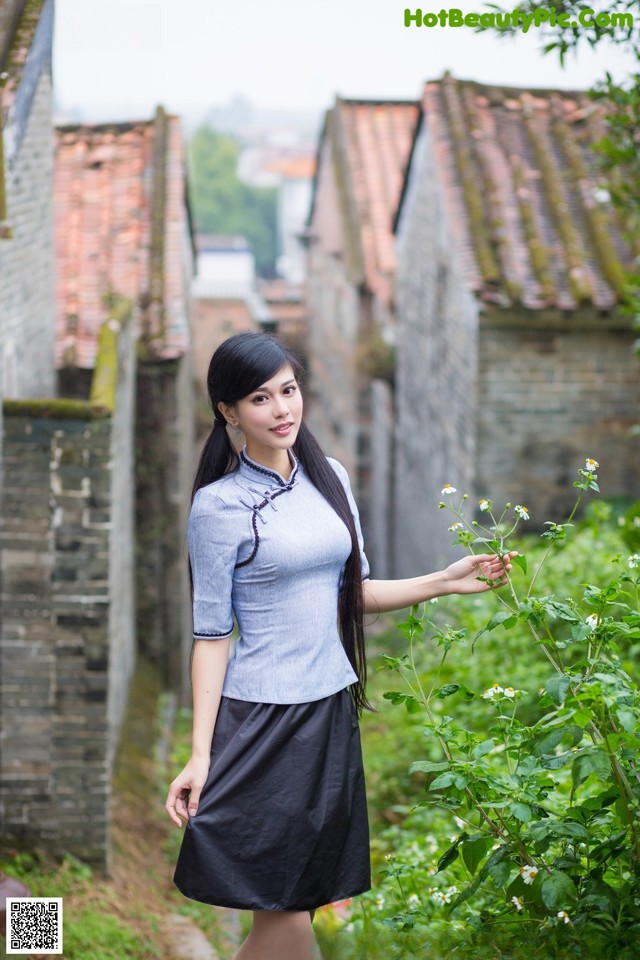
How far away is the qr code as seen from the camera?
166 inches

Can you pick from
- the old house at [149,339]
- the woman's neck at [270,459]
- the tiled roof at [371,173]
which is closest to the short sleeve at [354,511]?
the woman's neck at [270,459]

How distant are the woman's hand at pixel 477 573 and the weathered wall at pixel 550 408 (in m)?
6.36

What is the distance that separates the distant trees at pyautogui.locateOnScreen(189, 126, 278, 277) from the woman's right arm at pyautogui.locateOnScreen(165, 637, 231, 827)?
165ft

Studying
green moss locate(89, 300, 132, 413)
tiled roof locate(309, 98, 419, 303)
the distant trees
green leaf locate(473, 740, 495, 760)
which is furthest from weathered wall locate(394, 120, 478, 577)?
the distant trees

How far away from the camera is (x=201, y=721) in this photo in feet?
9.65

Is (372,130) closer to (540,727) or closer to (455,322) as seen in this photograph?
(455,322)

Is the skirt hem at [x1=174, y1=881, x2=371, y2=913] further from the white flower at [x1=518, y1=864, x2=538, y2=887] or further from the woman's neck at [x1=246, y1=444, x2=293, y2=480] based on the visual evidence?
the woman's neck at [x1=246, y1=444, x2=293, y2=480]

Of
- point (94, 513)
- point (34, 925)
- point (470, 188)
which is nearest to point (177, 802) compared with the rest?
point (34, 925)

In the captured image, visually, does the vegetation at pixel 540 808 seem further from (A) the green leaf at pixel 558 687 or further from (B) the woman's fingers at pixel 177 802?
(B) the woman's fingers at pixel 177 802

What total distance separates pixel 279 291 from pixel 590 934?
2570 cm

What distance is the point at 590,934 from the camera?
292 cm

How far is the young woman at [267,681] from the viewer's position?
2.94 meters

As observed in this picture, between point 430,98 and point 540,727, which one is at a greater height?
point 430,98

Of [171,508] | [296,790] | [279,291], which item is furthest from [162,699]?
[279,291]
